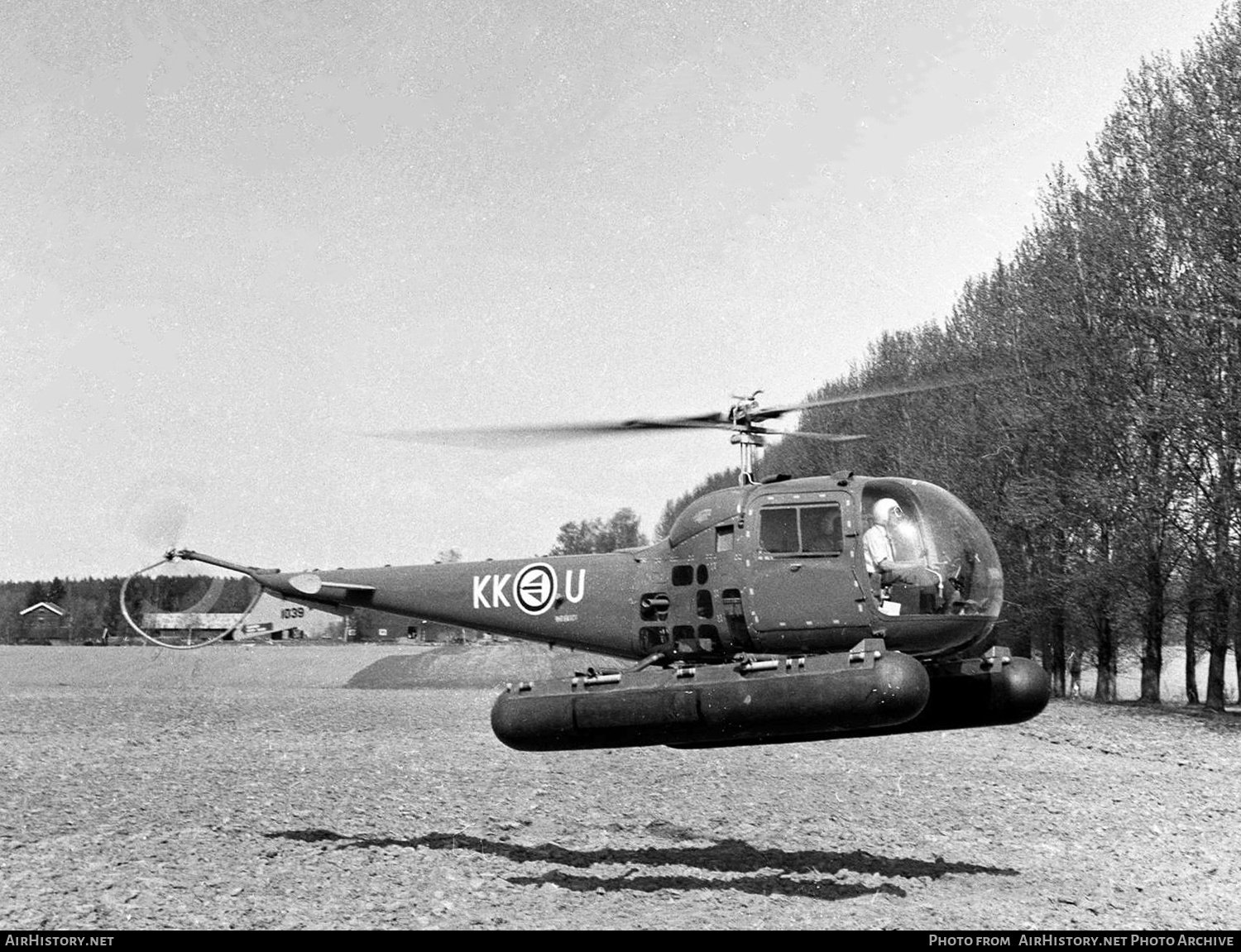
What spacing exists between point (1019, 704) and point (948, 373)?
107ft

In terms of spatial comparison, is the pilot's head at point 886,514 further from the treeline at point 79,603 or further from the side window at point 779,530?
the treeline at point 79,603

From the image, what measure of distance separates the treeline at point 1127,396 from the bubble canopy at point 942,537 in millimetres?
13364

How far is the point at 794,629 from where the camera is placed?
454 inches

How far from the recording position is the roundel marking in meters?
13.6

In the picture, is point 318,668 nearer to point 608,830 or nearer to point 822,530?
point 608,830

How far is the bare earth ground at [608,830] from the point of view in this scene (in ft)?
34.4

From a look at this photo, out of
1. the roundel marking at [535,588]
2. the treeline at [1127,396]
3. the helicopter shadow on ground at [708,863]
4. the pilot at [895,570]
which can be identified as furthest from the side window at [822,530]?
the treeline at [1127,396]

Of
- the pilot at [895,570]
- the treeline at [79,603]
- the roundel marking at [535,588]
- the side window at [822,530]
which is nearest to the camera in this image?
the pilot at [895,570]

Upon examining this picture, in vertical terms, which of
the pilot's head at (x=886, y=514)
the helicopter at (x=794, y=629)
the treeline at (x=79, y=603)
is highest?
the pilot's head at (x=886, y=514)

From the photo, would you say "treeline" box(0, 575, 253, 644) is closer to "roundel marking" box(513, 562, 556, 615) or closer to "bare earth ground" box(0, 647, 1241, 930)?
"bare earth ground" box(0, 647, 1241, 930)

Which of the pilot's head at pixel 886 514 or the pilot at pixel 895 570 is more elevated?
the pilot's head at pixel 886 514

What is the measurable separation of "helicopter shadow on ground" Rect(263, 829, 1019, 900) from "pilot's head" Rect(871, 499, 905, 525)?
3491mm

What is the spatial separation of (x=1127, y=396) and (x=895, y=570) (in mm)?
23316
